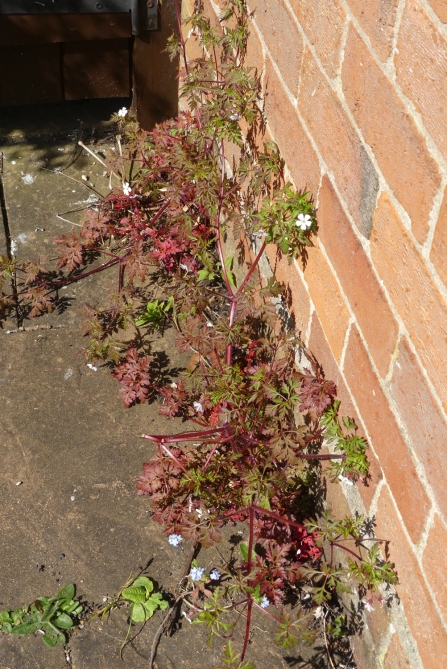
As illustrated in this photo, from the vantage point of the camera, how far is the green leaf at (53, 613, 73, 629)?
99.5 inches

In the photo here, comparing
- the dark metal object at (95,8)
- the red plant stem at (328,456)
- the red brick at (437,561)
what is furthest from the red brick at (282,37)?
the red brick at (437,561)

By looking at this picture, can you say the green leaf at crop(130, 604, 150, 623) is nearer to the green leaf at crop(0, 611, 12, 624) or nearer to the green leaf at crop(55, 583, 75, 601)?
the green leaf at crop(55, 583, 75, 601)

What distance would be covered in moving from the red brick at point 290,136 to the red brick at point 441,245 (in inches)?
32.2

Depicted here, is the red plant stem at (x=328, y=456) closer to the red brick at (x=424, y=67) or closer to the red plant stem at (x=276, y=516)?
the red plant stem at (x=276, y=516)

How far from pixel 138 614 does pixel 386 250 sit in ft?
5.16

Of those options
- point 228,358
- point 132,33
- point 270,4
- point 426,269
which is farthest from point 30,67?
point 426,269

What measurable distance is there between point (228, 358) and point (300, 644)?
3.66ft

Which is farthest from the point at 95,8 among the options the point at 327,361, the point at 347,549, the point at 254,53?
the point at 347,549

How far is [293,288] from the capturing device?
284cm

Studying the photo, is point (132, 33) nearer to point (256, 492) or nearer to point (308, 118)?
point (308, 118)

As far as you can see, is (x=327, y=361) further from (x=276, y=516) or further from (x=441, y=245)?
(x=441, y=245)

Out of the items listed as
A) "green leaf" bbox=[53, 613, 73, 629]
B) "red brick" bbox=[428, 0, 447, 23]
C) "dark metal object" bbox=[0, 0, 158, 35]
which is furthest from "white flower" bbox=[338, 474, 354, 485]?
"dark metal object" bbox=[0, 0, 158, 35]

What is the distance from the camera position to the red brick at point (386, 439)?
1935 millimetres

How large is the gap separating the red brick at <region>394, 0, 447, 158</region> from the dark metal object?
270cm
